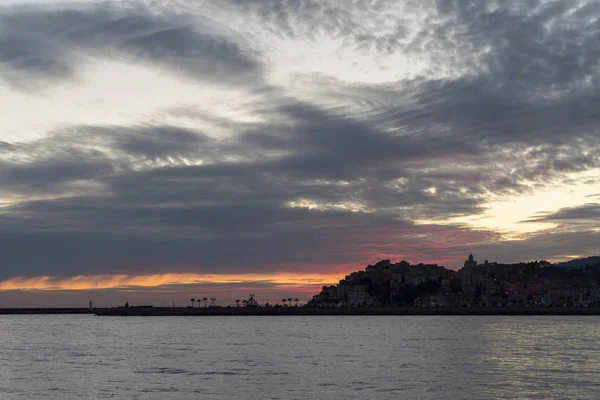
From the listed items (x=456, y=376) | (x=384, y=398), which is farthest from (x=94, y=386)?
(x=456, y=376)

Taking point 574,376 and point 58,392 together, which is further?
point 574,376

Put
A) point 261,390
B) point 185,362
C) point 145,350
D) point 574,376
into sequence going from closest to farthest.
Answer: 1. point 261,390
2. point 574,376
3. point 185,362
4. point 145,350

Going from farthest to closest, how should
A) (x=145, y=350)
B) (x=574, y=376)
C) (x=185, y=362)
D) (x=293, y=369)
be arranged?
(x=145, y=350), (x=185, y=362), (x=293, y=369), (x=574, y=376)

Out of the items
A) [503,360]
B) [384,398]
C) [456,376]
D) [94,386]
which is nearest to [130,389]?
[94,386]

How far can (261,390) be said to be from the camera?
5478cm

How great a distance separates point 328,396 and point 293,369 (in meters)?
19.1

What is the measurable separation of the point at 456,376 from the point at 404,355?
2364 centimetres

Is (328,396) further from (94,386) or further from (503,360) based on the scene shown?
(503,360)

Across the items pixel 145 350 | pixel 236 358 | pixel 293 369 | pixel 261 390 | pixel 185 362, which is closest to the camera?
pixel 261 390

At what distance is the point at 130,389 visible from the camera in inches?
2207

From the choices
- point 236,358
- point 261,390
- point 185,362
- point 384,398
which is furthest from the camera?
point 236,358

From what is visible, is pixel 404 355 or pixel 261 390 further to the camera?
pixel 404 355

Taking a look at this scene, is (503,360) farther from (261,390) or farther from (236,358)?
(261,390)

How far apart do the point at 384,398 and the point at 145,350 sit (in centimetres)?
5845
